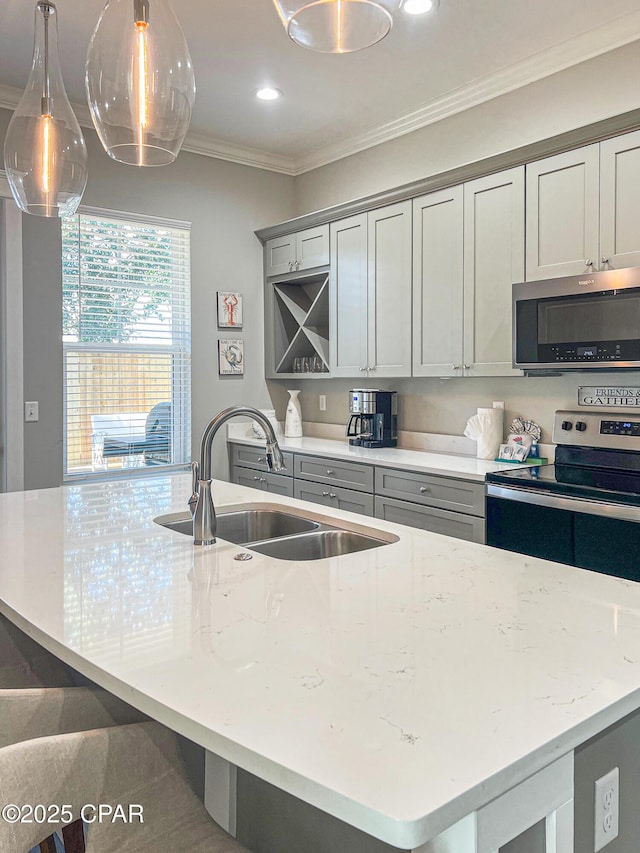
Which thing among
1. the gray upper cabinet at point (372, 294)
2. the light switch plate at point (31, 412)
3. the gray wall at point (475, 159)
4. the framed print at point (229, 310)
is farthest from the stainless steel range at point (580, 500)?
the light switch plate at point (31, 412)

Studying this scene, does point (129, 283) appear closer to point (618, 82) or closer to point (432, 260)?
point (432, 260)

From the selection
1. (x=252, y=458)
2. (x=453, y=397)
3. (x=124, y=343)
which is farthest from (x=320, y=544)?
(x=124, y=343)

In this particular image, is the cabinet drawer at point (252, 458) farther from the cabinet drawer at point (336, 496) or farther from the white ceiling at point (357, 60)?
the white ceiling at point (357, 60)

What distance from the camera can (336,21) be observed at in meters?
1.35

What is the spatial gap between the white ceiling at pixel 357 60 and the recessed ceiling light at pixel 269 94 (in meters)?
0.06

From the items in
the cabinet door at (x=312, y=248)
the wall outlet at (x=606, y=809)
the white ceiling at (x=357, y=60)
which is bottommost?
the wall outlet at (x=606, y=809)

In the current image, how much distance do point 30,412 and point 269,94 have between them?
7.41 ft

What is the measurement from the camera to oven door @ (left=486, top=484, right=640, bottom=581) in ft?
7.94

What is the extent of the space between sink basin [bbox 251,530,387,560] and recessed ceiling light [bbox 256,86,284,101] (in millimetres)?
2706

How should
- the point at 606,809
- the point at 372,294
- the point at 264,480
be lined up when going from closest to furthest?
the point at 606,809 < the point at 372,294 < the point at 264,480

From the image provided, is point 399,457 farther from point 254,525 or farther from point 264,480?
point 254,525

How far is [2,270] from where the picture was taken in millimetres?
3688

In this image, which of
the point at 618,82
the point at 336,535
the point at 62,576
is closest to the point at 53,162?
the point at 62,576

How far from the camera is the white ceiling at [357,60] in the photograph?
9.51ft
